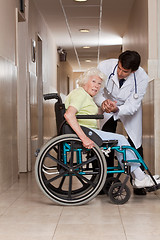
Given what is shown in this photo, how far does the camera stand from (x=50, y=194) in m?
2.96

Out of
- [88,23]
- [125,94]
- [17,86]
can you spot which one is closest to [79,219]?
[125,94]

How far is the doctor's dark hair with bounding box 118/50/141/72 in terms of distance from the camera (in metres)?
3.23

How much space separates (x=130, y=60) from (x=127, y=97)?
14.3 inches

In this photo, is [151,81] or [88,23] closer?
[151,81]

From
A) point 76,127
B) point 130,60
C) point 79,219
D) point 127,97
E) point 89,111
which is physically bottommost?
point 79,219

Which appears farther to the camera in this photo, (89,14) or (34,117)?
(89,14)

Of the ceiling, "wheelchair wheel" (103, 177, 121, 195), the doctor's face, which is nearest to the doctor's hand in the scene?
the doctor's face

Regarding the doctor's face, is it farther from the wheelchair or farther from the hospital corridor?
the wheelchair

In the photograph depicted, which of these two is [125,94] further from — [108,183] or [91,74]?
[108,183]

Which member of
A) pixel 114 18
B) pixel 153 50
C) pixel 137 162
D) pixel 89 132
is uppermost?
pixel 114 18

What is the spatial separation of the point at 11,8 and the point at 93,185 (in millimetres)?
2226

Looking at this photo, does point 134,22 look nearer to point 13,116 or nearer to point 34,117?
point 34,117

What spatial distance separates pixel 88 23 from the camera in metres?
7.43

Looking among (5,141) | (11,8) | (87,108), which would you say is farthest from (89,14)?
(87,108)
